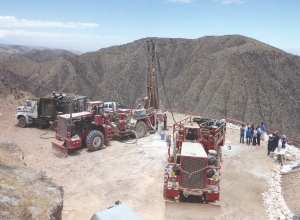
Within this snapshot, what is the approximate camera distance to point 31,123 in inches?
832

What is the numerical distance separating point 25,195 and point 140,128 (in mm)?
12669

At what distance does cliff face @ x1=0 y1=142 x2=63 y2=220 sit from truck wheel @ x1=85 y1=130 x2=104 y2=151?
745 centimetres

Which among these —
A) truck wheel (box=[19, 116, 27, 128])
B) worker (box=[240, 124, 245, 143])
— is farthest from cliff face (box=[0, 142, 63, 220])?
worker (box=[240, 124, 245, 143])

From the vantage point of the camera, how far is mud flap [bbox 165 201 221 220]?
9672 mm

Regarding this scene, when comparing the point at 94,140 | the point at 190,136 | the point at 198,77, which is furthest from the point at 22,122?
the point at 198,77

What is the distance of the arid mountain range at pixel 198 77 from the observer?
57656 mm

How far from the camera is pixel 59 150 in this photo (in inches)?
608

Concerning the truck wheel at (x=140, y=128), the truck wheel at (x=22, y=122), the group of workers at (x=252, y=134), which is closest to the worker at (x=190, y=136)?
the truck wheel at (x=140, y=128)

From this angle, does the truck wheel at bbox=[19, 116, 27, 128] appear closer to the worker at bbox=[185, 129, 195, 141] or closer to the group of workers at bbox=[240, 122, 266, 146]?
the worker at bbox=[185, 129, 195, 141]

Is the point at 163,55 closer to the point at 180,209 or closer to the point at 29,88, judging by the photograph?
the point at 29,88

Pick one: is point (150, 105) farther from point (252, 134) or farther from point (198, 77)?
point (198, 77)

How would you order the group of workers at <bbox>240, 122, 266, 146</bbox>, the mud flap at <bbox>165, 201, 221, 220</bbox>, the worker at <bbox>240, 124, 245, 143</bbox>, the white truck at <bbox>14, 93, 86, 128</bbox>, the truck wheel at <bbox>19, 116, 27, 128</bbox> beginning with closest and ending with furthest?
the mud flap at <bbox>165, 201, 221, 220</bbox>, the group of workers at <bbox>240, 122, 266, 146</bbox>, the worker at <bbox>240, 124, 245, 143</bbox>, the white truck at <bbox>14, 93, 86, 128</bbox>, the truck wheel at <bbox>19, 116, 27, 128</bbox>

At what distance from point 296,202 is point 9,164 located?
1000 cm

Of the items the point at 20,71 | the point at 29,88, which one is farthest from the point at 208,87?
the point at 20,71
